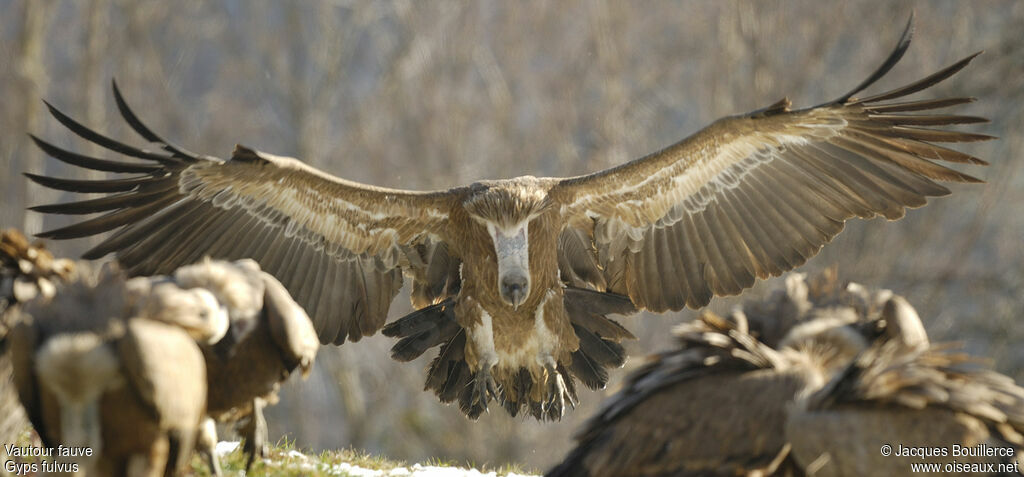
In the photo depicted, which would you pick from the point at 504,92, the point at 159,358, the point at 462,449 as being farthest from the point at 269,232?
the point at 504,92

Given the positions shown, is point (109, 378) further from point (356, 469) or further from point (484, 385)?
point (484, 385)

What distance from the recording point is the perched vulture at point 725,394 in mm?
3818

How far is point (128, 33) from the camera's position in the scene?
73.3ft

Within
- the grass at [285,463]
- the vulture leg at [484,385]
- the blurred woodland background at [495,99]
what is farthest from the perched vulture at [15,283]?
the blurred woodland background at [495,99]

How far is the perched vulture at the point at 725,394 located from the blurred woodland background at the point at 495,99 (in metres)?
12.3

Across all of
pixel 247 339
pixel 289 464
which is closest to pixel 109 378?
pixel 247 339

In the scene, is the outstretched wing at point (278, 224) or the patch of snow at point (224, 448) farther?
the outstretched wing at point (278, 224)

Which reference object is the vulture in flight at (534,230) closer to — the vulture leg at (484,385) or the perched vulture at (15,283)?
the vulture leg at (484,385)

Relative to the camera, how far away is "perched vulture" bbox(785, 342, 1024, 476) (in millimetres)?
3652

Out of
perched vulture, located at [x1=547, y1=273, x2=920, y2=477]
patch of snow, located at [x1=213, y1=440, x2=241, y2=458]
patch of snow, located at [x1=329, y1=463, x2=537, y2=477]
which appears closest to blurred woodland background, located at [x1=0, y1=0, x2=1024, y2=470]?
patch of snow, located at [x1=329, y1=463, x2=537, y2=477]

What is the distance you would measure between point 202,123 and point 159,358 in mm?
22541

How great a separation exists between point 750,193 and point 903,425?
375 cm

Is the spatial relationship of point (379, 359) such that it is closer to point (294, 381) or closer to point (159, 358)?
point (294, 381)

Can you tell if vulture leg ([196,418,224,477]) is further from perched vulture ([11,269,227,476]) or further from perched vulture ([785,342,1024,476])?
perched vulture ([785,342,1024,476])
